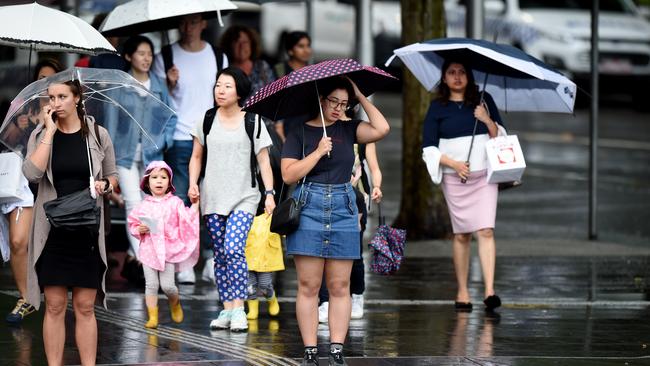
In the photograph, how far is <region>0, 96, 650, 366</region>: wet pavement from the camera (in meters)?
9.02

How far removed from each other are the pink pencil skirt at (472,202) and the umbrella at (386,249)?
1.66 m

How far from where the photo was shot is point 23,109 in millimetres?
8523

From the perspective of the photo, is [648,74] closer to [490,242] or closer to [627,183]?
[627,183]

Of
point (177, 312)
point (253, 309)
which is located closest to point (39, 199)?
point (177, 312)

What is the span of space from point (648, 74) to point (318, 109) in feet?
66.4

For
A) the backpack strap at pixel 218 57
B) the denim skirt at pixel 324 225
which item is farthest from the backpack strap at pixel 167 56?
the denim skirt at pixel 324 225

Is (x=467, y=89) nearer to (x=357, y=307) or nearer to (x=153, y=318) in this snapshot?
(x=357, y=307)

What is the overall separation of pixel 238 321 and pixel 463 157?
2.24m

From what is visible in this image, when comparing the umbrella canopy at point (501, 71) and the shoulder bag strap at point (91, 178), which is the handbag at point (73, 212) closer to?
the shoulder bag strap at point (91, 178)

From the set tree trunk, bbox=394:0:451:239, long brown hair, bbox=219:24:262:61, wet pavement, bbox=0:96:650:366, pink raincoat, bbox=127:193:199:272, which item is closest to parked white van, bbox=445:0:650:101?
wet pavement, bbox=0:96:650:366

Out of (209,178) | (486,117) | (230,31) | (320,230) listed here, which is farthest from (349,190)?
(230,31)

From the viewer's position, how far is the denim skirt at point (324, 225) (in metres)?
8.45

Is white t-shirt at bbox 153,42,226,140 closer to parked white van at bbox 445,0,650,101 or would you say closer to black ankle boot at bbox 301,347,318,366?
black ankle boot at bbox 301,347,318,366

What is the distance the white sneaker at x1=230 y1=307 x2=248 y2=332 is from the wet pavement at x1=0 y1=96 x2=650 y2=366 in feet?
0.36
